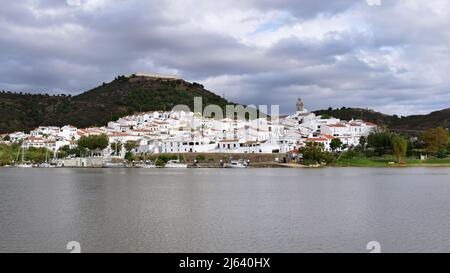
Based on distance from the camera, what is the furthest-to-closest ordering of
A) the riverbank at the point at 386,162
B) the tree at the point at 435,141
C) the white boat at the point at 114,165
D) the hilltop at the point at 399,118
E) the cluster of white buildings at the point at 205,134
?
the hilltop at the point at 399,118, the cluster of white buildings at the point at 205,134, the white boat at the point at 114,165, the tree at the point at 435,141, the riverbank at the point at 386,162

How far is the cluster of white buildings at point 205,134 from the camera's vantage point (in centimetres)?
8675

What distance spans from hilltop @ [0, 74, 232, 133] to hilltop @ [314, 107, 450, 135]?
1273 inches

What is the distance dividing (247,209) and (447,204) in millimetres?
9743

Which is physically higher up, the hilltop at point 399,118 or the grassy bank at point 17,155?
the hilltop at point 399,118

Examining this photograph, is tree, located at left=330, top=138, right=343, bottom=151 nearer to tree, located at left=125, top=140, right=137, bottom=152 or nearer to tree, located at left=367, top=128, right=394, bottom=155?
tree, located at left=367, top=128, right=394, bottom=155

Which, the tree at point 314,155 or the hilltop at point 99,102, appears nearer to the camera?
the tree at point 314,155

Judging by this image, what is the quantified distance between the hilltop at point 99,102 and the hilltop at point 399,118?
32331mm

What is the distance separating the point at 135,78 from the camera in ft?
548

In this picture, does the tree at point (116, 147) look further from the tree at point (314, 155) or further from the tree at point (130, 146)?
the tree at point (314, 155)

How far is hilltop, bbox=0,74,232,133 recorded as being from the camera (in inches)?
5012

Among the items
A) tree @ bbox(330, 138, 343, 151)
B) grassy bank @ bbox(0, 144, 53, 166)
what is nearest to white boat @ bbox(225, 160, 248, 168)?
tree @ bbox(330, 138, 343, 151)

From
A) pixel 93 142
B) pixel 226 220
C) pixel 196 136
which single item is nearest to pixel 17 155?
pixel 93 142

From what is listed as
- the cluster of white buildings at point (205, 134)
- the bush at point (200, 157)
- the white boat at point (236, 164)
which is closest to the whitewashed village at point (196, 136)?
the cluster of white buildings at point (205, 134)
